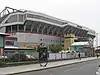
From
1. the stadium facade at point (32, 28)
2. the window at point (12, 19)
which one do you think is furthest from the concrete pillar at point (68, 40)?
the window at point (12, 19)

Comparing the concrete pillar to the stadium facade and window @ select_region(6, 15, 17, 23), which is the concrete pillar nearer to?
the stadium facade

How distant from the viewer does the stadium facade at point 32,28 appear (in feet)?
320

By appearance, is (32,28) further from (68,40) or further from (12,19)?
(68,40)

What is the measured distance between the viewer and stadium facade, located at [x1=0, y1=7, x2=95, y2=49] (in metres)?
97.4

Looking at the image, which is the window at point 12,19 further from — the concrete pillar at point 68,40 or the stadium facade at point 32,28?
the concrete pillar at point 68,40

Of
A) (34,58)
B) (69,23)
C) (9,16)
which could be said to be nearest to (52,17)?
(69,23)

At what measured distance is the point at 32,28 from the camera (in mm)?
102875

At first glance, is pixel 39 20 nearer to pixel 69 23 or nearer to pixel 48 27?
pixel 48 27

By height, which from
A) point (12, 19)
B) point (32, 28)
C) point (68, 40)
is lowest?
point (68, 40)

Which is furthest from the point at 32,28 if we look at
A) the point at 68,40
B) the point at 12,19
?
the point at 68,40

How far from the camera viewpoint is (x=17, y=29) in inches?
3952

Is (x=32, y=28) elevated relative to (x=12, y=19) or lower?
lower

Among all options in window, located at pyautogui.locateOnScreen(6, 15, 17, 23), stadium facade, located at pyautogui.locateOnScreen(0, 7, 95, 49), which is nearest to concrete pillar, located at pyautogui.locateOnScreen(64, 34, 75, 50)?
stadium facade, located at pyautogui.locateOnScreen(0, 7, 95, 49)

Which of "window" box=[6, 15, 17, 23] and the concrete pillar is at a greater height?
"window" box=[6, 15, 17, 23]
